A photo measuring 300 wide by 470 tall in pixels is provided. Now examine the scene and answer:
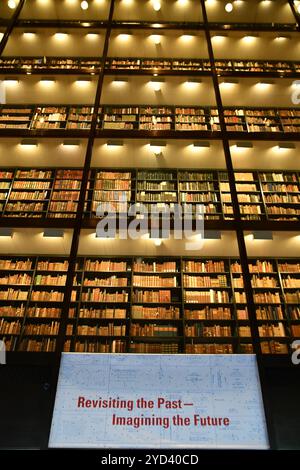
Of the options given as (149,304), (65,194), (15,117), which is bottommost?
(149,304)

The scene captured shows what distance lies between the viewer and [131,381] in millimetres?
2582

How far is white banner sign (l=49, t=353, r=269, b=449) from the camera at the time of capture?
2.36 metres

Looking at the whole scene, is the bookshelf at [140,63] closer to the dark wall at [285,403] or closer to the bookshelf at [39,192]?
the bookshelf at [39,192]

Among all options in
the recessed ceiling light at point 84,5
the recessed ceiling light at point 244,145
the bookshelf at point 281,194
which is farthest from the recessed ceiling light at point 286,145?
the recessed ceiling light at point 84,5

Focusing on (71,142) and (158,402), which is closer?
(158,402)

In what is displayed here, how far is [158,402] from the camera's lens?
2492mm

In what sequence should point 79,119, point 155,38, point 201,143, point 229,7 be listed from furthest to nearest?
point 229,7, point 155,38, point 79,119, point 201,143

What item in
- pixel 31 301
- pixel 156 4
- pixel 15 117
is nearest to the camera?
pixel 31 301

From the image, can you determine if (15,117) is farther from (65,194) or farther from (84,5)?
(84,5)

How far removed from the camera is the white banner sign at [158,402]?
236cm

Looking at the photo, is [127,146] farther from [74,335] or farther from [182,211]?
[74,335]

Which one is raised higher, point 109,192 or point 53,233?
point 109,192

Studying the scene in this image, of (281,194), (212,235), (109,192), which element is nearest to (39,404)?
(212,235)

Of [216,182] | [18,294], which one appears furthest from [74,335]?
[216,182]
